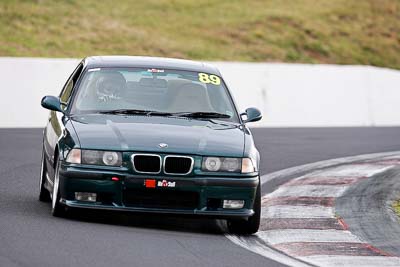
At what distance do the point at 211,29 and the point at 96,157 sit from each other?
3360 cm

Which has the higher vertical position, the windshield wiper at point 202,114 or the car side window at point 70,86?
the car side window at point 70,86

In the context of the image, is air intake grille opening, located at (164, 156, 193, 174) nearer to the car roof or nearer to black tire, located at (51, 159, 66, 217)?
black tire, located at (51, 159, 66, 217)

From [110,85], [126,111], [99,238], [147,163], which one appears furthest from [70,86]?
[99,238]

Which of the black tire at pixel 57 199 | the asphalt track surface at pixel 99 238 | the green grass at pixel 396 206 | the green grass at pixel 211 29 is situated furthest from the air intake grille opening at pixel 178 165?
the green grass at pixel 211 29

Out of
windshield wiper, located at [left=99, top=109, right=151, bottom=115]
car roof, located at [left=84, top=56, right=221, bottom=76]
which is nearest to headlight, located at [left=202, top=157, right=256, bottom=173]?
windshield wiper, located at [left=99, top=109, right=151, bottom=115]

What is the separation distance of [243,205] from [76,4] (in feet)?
107

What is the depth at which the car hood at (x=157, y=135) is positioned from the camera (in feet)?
34.2

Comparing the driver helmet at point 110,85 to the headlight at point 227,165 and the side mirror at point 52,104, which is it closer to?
the side mirror at point 52,104

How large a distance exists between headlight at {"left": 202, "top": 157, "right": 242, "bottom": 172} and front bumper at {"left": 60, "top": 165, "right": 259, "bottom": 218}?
0.28 feet

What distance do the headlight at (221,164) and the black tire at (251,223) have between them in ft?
1.02

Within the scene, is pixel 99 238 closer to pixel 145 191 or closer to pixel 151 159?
pixel 145 191

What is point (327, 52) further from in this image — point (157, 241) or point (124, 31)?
Answer: point (157, 241)

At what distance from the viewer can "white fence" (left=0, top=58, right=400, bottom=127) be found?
22.7m

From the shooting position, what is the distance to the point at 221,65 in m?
24.8
